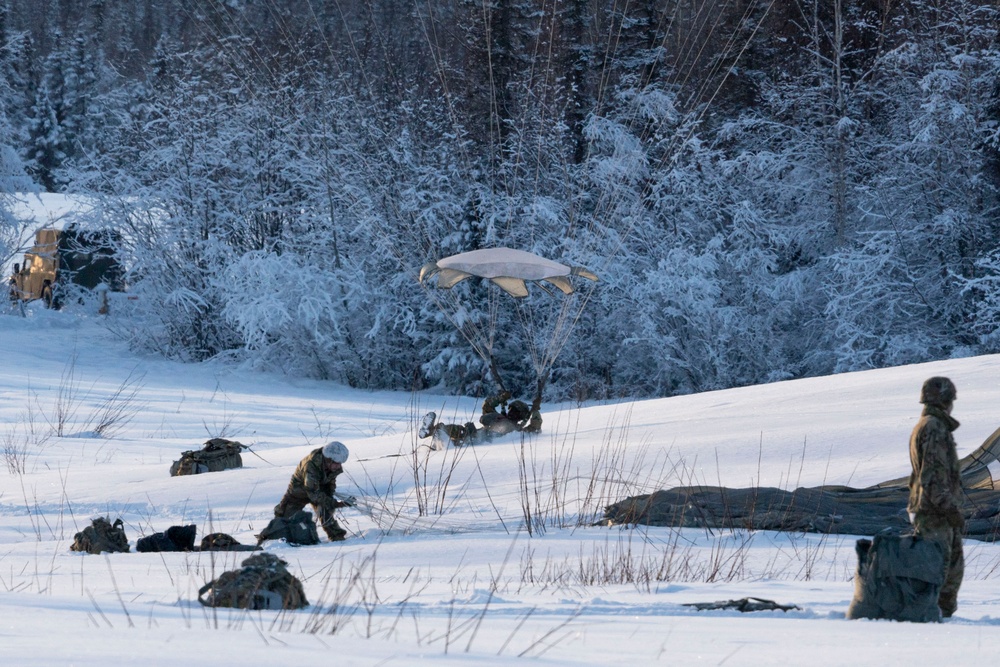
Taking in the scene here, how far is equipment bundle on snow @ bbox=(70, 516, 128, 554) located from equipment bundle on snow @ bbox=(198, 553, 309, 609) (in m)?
2.92

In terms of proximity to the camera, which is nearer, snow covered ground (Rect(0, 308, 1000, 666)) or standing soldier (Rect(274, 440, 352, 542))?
snow covered ground (Rect(0, 308, 1000, 666))

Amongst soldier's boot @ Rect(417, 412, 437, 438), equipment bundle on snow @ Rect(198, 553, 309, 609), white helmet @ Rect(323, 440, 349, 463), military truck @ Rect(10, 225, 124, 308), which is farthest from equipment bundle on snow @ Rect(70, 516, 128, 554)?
military truck @ Rect(10, 225, 124, 308)

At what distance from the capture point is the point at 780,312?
967 inches

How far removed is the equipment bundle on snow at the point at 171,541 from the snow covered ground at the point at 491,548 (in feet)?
0.69

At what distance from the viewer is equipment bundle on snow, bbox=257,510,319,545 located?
7.35m

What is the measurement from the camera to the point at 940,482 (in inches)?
182

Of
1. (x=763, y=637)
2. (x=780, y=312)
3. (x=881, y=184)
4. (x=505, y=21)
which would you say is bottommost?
(x=763, y=637)

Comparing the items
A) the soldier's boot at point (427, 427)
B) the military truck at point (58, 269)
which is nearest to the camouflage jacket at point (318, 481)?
the soldier's boot at point (427, 427)

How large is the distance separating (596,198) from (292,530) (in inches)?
794

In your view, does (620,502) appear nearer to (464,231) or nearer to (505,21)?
(464,231)

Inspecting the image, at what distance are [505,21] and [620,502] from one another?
20.0m

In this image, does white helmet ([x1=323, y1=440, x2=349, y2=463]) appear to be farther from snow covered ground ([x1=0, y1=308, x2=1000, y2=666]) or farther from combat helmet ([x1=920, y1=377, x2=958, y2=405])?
combat helmet ([x1=920, y1=377, x2=958, y2=405])

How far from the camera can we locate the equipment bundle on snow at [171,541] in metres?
7.25

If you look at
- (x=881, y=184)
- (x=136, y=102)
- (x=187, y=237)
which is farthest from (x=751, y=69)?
(x=136, y=102)
